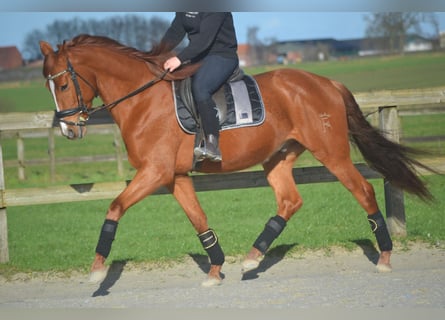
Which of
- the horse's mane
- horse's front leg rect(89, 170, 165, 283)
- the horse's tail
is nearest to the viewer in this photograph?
horse's front leg rect(89, 170, 165, 283)

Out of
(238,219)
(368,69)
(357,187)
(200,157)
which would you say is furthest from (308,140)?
(368,69)

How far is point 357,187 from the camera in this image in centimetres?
610

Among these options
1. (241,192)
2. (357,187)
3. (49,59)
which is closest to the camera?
(49,59)

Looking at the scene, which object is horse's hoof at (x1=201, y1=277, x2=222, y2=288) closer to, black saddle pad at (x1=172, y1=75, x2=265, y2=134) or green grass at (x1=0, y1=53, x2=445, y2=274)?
green grass at (x1=0, y1=53, x2=445, y2=274)

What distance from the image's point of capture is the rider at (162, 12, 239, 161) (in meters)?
5.57

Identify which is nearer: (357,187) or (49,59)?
(49,59)

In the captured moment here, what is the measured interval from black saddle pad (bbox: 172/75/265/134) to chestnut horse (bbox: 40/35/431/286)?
7 centimetres

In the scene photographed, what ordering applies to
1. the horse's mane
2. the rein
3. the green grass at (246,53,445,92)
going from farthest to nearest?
the green grass at (246,53,445,92)
the horse's mane
the rein

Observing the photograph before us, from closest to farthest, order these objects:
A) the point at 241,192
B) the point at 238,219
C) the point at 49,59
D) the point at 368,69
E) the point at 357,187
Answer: the point at 49,59
the point at 357,187
the point at 238,219
the point at 241,192
the point at 368,69

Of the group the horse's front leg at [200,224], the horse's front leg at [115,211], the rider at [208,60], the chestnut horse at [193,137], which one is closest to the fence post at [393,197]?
the chestnut horse at [193,137]

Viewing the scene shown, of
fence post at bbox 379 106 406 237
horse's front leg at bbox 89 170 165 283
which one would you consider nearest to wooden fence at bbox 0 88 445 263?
fence post at bbox 379 106 406 237

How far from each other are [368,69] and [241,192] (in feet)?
71.6

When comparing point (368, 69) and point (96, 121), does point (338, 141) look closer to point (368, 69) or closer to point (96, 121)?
point (96, 121)

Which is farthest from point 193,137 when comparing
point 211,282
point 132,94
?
point 211,282
